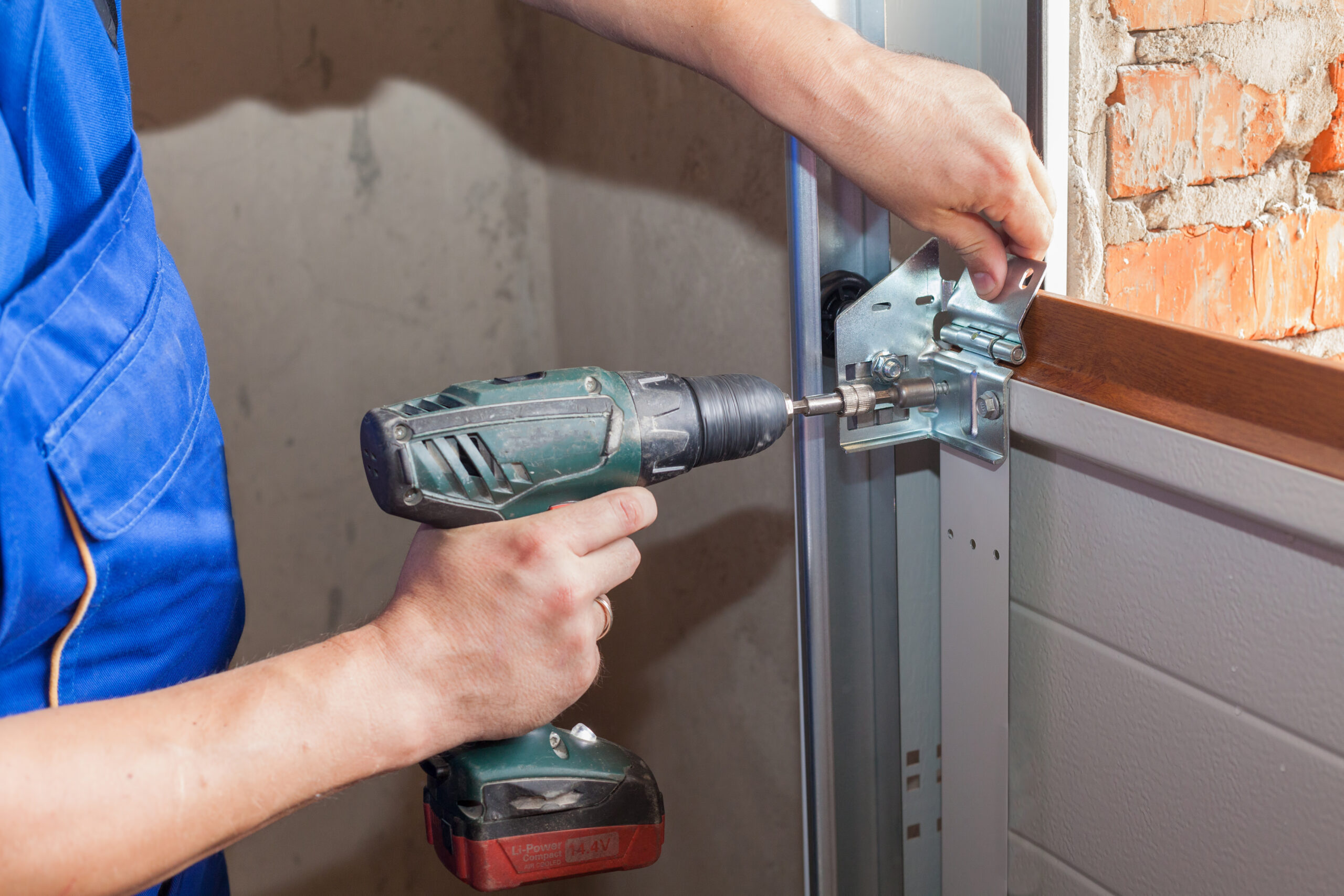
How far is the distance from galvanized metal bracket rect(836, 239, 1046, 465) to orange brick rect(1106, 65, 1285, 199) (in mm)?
180

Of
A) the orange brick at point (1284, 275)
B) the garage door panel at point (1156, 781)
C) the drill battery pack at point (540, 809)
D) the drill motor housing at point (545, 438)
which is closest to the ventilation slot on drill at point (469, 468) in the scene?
the drill motor housing at point (545, 438)

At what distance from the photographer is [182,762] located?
0.49 metres

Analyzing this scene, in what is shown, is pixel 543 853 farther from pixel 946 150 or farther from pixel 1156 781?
pixel 946 150

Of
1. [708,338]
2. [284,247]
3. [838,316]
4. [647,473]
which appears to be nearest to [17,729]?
[647,473]

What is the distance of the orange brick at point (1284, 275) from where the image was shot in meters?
0.92

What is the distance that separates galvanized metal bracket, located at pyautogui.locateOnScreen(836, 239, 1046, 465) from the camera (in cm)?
77

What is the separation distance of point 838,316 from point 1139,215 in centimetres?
29

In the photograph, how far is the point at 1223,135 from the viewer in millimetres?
865

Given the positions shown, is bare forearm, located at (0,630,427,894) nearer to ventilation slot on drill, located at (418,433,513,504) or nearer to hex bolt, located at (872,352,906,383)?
ventilation slot on drill, located at (418,433,513,504)

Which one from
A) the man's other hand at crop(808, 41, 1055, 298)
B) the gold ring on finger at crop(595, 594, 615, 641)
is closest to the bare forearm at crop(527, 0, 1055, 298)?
the man's other hand at crop(808, 41, 1055, 298)

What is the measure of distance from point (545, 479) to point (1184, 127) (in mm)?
631

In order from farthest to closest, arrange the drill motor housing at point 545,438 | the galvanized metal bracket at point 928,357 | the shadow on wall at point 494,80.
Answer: the shadow on wall at point 494,80
the galvanized metal bracket at point 928,357
the drill motor housing at point 545,438

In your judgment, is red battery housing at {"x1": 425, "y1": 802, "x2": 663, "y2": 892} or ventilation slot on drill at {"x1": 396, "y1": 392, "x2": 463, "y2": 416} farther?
red battery housing at {"x1": 425, "y1": 802, "x2": 663, "y2": 892}

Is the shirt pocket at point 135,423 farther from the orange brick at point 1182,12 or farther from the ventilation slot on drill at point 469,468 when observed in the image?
the orange brick at point 1182,12
